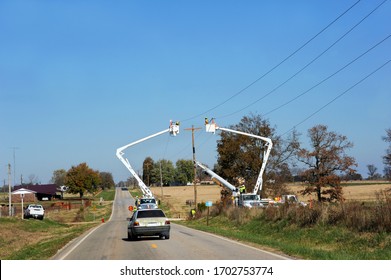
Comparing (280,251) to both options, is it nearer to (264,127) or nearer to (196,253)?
(196,253)

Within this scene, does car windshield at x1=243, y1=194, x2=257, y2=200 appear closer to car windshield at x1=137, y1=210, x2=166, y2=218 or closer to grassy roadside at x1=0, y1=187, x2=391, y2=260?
grassy roadside at x1=0, y1=187, x2=391, y2=260

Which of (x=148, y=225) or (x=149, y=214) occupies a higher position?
(x=149, y=214)

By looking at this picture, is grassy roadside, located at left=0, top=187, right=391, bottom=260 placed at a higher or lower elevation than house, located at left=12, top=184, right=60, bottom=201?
lower

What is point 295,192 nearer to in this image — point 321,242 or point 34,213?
point 34,213

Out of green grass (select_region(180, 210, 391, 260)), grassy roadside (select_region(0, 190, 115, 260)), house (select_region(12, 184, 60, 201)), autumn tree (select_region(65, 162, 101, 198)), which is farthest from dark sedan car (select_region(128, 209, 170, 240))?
house (select_region(12, 184, 60, 201))

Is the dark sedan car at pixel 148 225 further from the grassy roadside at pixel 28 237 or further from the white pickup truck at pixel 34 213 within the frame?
the white pickup truck at pixel 34 213

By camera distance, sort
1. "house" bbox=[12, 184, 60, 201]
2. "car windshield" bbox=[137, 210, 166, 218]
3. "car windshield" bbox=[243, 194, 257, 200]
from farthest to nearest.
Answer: "house" bbox=[12, 184, 60, 201]
"car windshield" bbox=[243, 194, 257, 200]
"car windshield" bbox=[137, 210, 166, 218]

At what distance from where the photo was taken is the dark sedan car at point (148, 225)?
23.5 metres

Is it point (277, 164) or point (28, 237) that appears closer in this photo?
point (28, 237)

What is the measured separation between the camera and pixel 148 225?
23.7 meters

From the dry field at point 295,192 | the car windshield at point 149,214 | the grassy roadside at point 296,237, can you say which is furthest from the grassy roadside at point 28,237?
the dry field at point 295,192

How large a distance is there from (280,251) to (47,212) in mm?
66938

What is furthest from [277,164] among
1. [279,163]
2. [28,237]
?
[28,237]

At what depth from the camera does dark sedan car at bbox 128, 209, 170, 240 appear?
23536 mm
